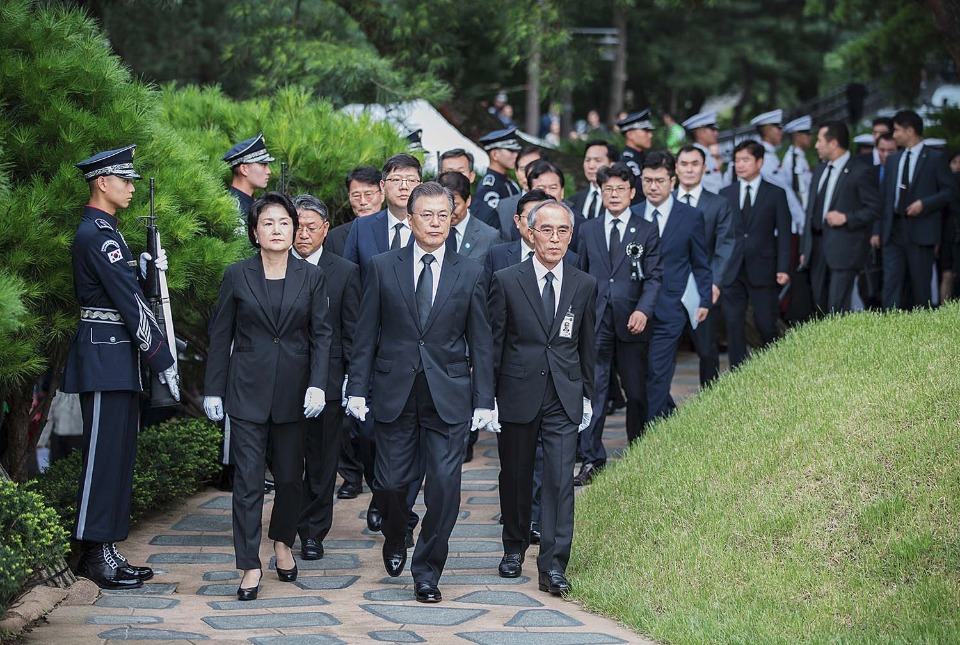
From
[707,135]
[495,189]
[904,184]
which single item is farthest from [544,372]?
[707,135]

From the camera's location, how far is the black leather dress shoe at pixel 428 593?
6.51m

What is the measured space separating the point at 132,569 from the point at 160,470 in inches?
61.6

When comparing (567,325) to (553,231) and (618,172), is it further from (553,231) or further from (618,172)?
(618,172)

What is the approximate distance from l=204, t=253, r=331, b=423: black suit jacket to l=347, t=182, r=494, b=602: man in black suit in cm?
30

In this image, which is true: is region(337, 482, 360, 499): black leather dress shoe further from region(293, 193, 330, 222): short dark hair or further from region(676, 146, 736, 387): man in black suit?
region(676, 146, 736, 387): man in black suit

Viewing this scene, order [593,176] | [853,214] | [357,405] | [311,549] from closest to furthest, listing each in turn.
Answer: [357,405] < [311,549] < [593,176] < [853,214]

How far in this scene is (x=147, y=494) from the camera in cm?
812

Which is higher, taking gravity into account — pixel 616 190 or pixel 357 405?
pixel 616 190

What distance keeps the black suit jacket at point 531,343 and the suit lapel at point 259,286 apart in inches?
46.4

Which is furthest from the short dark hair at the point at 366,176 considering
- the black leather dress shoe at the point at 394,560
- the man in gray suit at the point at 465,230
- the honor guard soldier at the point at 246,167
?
the black leather dress shoe at the point at 394,560

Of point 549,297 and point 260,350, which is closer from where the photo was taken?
point 260,350

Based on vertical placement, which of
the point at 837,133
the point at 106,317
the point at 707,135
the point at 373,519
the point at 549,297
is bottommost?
the point at 373,519

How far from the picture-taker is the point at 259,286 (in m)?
6.73

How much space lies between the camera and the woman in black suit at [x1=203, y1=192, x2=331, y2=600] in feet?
21.8
